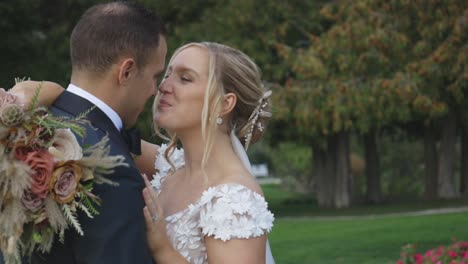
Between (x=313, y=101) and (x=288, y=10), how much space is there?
10.1 m

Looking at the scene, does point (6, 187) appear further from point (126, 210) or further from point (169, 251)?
point (169, 251)

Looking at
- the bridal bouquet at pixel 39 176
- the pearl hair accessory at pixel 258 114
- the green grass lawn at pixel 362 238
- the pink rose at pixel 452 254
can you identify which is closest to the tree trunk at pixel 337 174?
the green grass lawn at pixel 362 238

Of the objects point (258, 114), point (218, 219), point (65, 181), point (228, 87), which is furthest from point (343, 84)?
point (65, 181)

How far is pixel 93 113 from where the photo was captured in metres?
3.21

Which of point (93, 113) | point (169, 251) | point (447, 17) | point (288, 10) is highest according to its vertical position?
point (288, 10)

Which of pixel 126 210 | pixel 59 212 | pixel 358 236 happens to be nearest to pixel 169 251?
pixel 126 210

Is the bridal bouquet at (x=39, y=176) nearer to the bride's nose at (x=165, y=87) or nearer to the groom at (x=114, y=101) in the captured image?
the groom at (x=114, y=101)

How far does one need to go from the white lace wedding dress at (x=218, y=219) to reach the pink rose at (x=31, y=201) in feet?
2.74

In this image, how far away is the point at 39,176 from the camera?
2842 millimetres

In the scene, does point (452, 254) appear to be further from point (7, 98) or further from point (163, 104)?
point (7, 98)

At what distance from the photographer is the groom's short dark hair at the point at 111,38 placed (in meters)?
3.21

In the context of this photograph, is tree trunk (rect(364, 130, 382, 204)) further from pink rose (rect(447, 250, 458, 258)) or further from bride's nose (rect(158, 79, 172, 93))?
bride's nose (rect(158, 79, 172, 93))

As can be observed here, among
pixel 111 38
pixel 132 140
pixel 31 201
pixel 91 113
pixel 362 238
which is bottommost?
pixel 362 238

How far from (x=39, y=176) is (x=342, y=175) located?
31.0 meters
